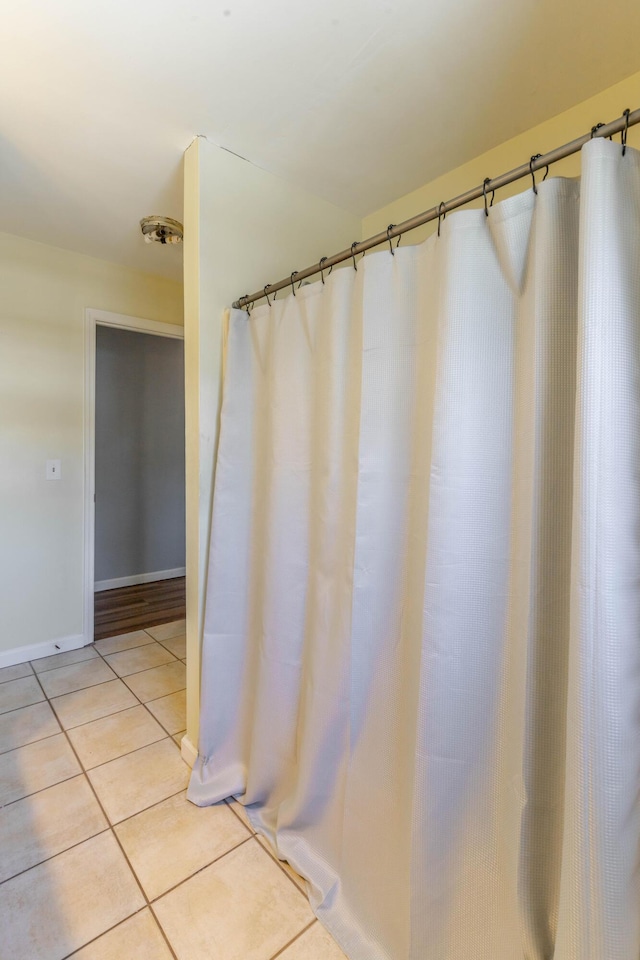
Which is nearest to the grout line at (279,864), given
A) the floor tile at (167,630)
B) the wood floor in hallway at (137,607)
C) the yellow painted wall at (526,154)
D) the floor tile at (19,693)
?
the floor tile at (19,693)

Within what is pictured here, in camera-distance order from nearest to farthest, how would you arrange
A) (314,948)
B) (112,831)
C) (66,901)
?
(314,948)
(66,901)
(112,831)

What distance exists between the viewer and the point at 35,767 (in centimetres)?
170

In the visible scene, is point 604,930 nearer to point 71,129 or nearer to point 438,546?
point 438,546

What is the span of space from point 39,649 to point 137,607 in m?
0.92

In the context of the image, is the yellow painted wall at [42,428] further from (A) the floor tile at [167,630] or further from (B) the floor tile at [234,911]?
(B) the floor tile at [234,911]

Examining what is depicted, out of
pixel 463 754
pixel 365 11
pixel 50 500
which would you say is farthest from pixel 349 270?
pixel 50 500

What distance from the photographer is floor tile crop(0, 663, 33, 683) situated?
236 centimetres

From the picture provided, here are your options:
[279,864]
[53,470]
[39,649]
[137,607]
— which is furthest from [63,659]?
[279,864]

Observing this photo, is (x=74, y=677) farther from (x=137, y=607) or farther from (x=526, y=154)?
(x=526, y=154)

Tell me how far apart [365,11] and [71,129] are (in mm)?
1103

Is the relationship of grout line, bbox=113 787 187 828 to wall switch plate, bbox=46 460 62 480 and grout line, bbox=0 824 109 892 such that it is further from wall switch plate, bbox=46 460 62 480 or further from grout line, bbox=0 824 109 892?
wall switch plate, bbox=46 460 62 480

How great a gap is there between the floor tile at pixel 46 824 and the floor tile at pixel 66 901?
0.15 feet

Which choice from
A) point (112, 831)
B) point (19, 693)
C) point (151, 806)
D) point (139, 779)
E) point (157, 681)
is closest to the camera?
point (112, 831)

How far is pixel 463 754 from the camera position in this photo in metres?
0.90
